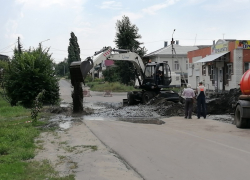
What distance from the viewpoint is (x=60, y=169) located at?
7840 mm

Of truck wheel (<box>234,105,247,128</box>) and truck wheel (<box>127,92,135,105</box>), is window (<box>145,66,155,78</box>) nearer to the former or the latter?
truck wheel (<box>127,92,135,105</box>)

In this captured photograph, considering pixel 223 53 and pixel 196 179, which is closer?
pixel 196 179

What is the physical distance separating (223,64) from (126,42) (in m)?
25.5

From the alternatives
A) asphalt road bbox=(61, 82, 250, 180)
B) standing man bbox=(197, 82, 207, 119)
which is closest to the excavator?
standing man bbox=(197, 82, 207, 119)

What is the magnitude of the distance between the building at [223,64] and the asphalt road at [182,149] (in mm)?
18699

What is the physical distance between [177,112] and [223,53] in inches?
732

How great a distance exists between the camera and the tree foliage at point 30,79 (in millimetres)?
26344

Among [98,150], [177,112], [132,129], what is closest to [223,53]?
[177,112]

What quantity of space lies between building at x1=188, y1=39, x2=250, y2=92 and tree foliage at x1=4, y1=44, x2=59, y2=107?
1523 cm

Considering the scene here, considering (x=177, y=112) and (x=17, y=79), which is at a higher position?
(x=17, y=79)

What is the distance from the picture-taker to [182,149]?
9797 mm

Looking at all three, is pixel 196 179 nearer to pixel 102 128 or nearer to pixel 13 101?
pixel 102 128

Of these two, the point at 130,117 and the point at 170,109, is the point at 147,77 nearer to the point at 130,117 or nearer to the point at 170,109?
the point at 170,109

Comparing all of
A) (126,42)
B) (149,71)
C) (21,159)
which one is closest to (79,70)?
(149,71)
